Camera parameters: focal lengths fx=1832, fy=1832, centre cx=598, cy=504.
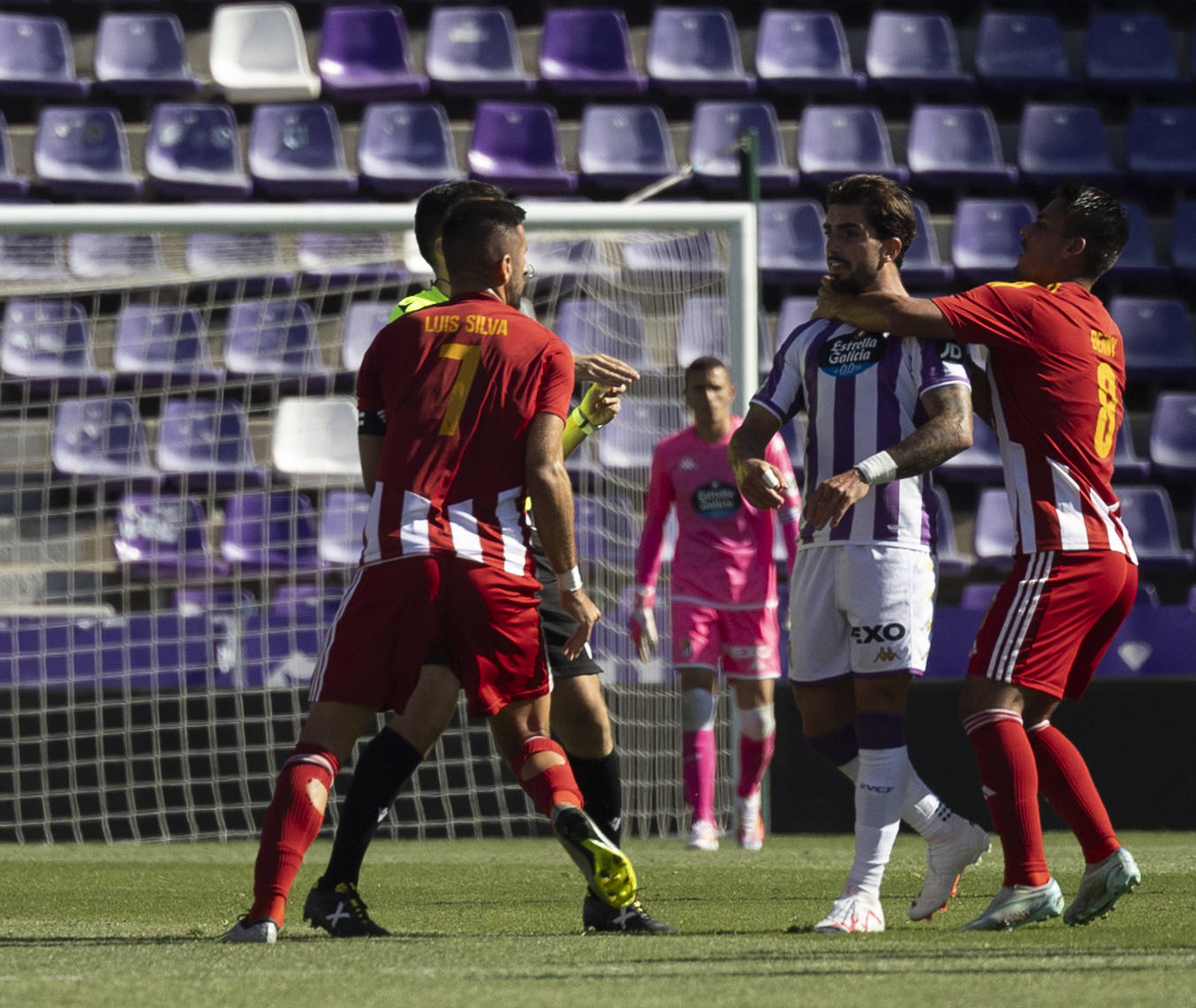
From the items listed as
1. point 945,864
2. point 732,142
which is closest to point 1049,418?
point 945,864

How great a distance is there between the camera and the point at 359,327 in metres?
10.9

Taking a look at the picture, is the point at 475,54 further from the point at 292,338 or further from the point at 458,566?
the point at 458,566

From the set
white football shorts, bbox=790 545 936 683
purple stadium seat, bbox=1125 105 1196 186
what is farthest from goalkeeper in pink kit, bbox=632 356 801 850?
purple stadium seat, bbox=1125 105 1196 186

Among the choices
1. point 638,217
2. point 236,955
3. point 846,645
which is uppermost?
point 638,217

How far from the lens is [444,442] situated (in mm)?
4043

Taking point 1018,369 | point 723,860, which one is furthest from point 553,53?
point 1018,369

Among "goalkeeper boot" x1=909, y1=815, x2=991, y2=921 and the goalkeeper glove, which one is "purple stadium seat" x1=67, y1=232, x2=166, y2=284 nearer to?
the goalkeeper glove

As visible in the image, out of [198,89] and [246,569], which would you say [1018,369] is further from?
[198,89]

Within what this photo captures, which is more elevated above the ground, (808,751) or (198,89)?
(198,89)

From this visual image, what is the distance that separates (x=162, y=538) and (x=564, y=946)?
625 cm

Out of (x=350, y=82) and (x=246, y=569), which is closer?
(x=246, y=569)

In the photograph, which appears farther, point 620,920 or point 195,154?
point 195,154

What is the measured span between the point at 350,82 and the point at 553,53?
1433 millimetres

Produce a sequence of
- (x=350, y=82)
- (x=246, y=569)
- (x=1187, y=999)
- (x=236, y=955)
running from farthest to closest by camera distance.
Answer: (x=350, y=82), (x=246, y=569), (x=236, y=955), (x=1187, y=999)
